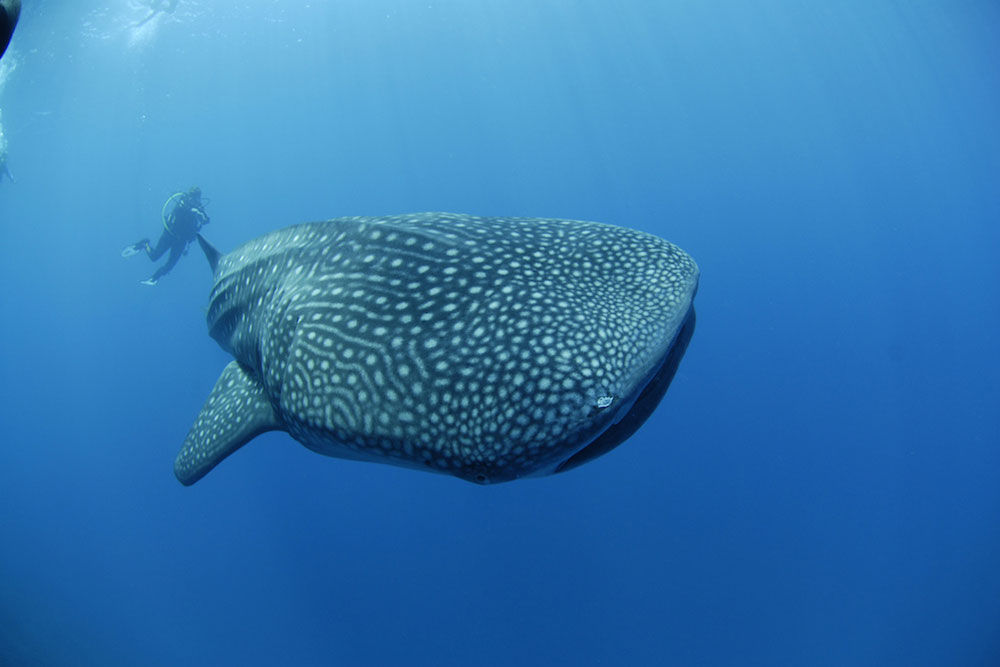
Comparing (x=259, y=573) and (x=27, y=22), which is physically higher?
(x=27, y=22)

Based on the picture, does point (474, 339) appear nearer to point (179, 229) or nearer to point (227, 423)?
point (227, 423)

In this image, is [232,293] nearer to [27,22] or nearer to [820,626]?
[820,626]

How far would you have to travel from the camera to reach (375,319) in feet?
8.32

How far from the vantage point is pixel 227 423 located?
13.6 ft

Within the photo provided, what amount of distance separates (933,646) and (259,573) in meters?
22.8

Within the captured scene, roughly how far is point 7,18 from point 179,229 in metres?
15.1

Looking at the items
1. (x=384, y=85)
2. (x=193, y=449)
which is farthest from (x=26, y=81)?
(x=193, y=449)

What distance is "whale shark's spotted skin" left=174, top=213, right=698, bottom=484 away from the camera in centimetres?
199

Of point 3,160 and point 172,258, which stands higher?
point 3,160

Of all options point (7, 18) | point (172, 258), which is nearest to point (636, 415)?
point (7, 18)

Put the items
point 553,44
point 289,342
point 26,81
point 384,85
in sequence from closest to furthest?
point 289,342, point 26,81, point 553,44, point 384,85

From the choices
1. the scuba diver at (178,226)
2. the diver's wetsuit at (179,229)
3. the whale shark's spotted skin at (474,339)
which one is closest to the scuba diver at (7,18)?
the whale shark's spotted skin at (474,339)

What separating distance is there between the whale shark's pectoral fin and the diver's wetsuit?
462 inches

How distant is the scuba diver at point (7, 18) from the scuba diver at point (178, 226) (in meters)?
14.4
